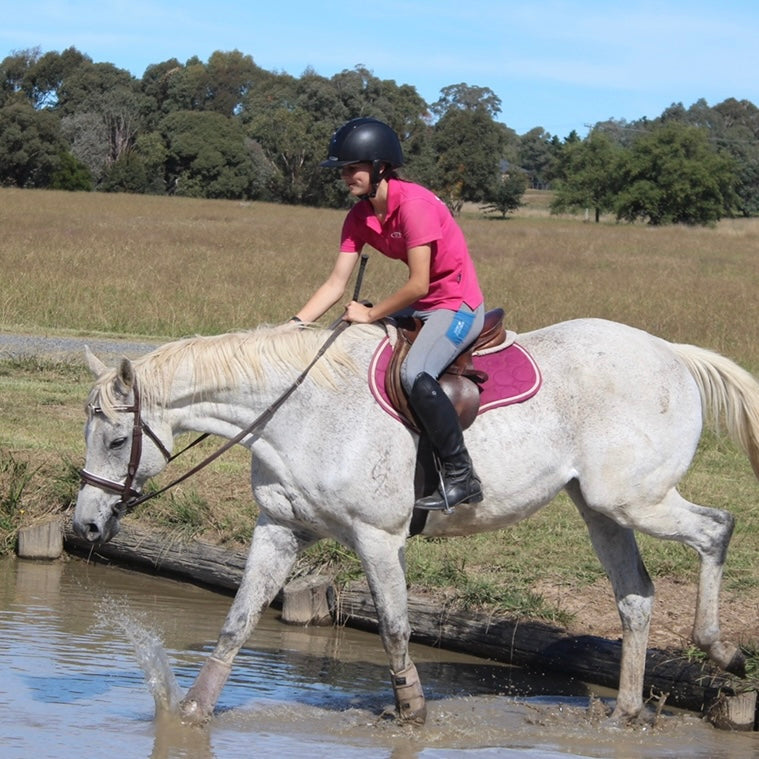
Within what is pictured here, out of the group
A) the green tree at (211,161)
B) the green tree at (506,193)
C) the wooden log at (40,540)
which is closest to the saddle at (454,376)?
the wooden log at (40,540)

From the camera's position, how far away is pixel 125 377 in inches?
217

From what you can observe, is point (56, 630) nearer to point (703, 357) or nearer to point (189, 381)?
point (189, 381)

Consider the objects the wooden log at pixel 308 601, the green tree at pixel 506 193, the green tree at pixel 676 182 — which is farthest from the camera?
the green tree at pixel 506 193

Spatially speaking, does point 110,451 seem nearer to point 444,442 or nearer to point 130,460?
point 130,460

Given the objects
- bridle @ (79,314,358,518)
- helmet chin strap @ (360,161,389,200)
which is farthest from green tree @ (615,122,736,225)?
bridle @ (79,314,358,518)

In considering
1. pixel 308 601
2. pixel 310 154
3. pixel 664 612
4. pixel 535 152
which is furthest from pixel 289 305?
pixel 535 152

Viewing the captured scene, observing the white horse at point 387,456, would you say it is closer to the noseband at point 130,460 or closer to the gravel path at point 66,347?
the noseband at point 130,460

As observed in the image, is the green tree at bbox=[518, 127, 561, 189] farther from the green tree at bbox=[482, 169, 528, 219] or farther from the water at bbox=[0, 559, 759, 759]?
the water at bbox=[0, 559, 759, 759]

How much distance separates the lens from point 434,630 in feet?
24.2

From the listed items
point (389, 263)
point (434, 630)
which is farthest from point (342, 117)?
point (434, 630)

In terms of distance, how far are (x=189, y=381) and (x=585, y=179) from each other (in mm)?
93873

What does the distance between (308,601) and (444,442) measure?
2605mm

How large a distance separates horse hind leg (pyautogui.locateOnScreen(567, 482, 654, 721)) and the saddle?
819 mm

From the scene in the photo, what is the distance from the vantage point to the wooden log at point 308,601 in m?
7.75
